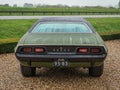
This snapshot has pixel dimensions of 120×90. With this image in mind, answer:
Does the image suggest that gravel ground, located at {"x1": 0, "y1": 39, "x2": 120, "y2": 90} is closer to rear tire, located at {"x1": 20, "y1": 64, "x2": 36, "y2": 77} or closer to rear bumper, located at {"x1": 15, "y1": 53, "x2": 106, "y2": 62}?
rear tire, located at {"x1": 20, "y1": 64, "x2": 36, "y2": 77}

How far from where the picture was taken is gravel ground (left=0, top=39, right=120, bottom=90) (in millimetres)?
5918

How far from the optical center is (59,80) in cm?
643

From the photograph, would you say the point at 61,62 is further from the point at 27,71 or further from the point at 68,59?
the point at 27,71

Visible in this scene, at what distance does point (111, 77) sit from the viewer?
6.79 meters

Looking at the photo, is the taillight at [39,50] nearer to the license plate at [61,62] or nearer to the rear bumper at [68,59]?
the rear bumper at [68,59]

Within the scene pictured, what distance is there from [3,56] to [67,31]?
361 cm

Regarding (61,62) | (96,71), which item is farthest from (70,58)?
(96,71)

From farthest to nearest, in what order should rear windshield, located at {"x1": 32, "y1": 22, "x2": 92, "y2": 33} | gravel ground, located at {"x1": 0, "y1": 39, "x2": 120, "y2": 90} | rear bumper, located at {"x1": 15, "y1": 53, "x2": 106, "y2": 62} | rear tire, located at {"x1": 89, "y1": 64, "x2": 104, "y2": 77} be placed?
rear windshield, located at {"x1": 32, "y1": 22, "x2": 92, "y2": 33} → rear tire, located at {"x1": 89, "y1": 64, "x2": 104, "y2": 77} → gravel ground, located at {"x1": 0, "y1": 39, "x2": 120, "y2": 90} → rear bumper, located at {"x1": 15, "y1": 53, "x2": 106, "y2": 62}

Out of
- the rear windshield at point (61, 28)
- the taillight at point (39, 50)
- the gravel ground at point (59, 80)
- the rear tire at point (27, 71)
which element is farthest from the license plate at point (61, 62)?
the rear windshield at point (61, 28)

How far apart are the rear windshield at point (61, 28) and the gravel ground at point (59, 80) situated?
3.66ft

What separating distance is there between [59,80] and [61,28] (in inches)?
54.4

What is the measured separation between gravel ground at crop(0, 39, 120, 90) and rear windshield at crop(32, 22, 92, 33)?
112cm

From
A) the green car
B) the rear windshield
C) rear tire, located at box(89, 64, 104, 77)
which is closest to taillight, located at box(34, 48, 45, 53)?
the green car

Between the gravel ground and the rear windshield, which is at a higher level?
the rear windshield
